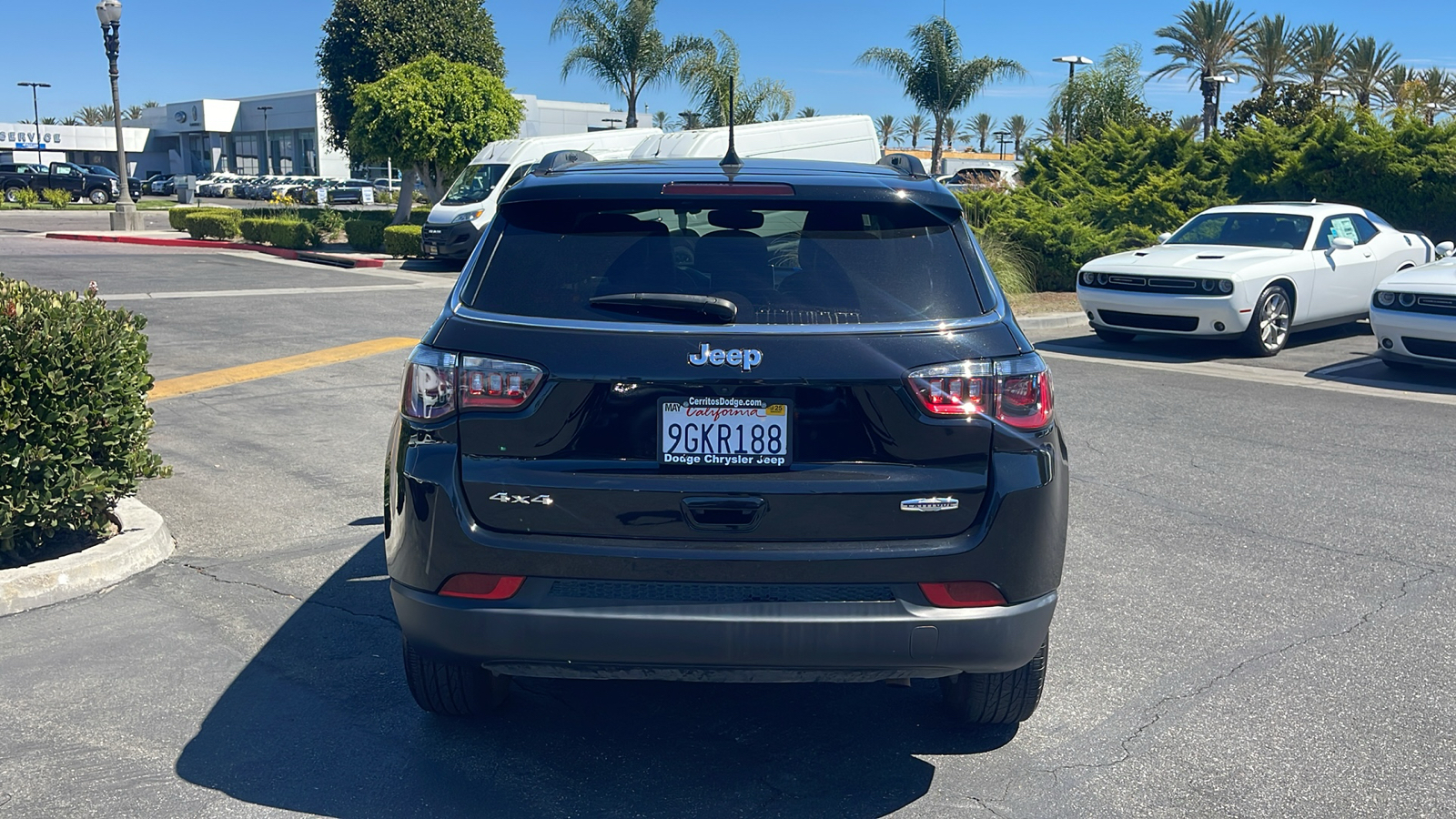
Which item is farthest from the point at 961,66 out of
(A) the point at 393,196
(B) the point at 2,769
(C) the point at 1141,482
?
(A) the point at 393,196

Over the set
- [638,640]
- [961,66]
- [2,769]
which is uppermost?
[961,66]

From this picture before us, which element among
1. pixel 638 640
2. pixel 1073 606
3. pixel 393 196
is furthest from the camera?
pixel 393 196

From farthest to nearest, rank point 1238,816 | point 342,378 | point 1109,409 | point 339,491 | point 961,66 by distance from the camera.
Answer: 1. point 961,66
2. point 342,378
3. point 1109,409
4. point 339,491
5. point 1238,816

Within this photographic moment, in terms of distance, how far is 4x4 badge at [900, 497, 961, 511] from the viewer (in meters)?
3.16

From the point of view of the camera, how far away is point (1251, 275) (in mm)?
12062

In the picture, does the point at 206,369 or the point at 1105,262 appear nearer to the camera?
the point at 206,369

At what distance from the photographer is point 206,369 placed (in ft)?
35.8

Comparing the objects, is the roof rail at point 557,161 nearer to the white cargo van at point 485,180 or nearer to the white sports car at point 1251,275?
the white sports car at point 1251,275

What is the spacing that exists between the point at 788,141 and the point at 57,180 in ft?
143

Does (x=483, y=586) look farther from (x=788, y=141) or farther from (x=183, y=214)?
(x=183, y=214)

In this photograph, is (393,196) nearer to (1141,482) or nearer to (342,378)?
(342,378)

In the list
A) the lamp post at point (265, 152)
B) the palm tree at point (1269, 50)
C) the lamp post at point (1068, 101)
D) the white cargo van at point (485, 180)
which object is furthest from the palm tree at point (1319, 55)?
the lamp post at point (265, 152)

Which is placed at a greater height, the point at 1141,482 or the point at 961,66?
the point at 961,66

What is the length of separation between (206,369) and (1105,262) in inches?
355
